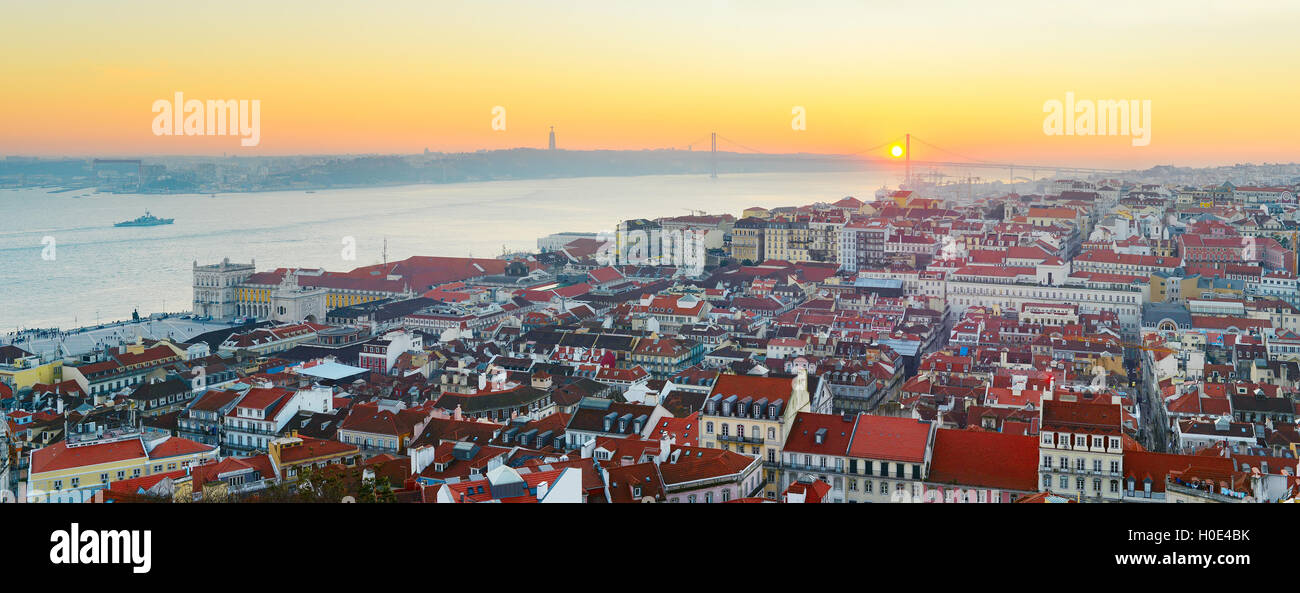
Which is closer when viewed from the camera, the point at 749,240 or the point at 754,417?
the point at 754,417

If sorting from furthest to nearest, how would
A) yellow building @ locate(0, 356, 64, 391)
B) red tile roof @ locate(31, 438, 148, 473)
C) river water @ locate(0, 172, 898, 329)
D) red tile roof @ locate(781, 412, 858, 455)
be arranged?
→ river water @ locate(0, 172, 898, 329), yellow building @ locate(0, 356, 64, 391), red tile roof @ locate(781, 412, 858, 455), red tile roof @ locate(31, 438, 148, 473)

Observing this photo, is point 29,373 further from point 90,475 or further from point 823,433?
point 823,433

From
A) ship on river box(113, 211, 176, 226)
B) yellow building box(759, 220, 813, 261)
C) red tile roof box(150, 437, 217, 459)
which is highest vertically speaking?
ship on river box(113, 211, 176, 226)

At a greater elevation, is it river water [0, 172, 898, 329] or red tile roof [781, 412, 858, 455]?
river water [0, 172, 898, 329]

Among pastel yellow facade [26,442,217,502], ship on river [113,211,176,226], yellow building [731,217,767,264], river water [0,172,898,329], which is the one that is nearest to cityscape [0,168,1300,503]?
pastel yellow facade [26,442,217,502]

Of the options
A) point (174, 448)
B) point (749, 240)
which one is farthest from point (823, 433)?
point (749, 240)

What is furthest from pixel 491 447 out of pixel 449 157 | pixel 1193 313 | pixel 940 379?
pixel 449 157

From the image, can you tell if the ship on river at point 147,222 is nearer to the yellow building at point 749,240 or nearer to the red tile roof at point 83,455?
the yellow building at point 749,240

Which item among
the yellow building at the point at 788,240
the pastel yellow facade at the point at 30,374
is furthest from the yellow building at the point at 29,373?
the yellow building at the point at 788,240

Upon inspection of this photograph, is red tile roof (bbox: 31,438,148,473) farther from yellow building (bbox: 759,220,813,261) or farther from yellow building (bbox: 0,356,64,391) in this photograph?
yellow building (bbox: 759,220,813,261)

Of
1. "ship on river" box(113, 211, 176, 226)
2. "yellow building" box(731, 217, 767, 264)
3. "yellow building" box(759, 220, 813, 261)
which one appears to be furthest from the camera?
"ship on river" box(113, 211, 176, 226)
